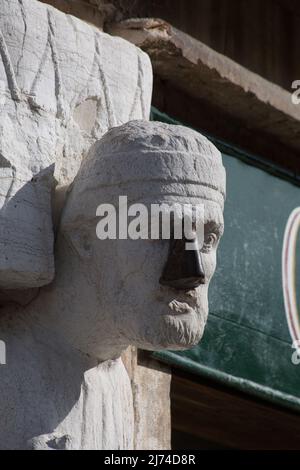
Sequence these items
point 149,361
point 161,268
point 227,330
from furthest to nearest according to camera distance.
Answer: point 227,330 < point 149,361 < point 161,268

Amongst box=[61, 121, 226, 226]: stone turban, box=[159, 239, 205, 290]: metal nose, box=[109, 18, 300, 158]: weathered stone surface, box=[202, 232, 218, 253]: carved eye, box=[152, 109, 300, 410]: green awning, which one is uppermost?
box=[109, 18, 300, 158]: weathered stone surface

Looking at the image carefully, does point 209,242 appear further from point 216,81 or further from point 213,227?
point 216,81

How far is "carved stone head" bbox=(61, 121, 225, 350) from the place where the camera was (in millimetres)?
2793

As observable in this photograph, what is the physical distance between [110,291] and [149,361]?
3.65 feet

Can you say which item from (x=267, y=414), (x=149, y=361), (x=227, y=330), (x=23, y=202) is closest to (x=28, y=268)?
(x=23, y=202)

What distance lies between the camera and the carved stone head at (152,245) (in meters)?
2.79

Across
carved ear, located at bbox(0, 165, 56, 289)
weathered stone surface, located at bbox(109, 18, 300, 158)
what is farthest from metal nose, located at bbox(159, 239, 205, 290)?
weathered stone surface, located at bbox(109, 18, 300, 158)

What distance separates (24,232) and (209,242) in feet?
1.05

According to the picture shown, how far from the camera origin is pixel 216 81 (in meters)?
4.27

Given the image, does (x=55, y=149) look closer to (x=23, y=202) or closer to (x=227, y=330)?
(x=23, y=202)

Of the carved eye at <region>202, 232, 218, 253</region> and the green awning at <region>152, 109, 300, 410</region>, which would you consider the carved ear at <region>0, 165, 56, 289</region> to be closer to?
the carved eye at <region>202, 232, 218, 253</region>

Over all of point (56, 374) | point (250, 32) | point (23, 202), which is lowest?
point (56, 374)

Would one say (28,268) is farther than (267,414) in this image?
No

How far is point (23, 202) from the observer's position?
287 cm
